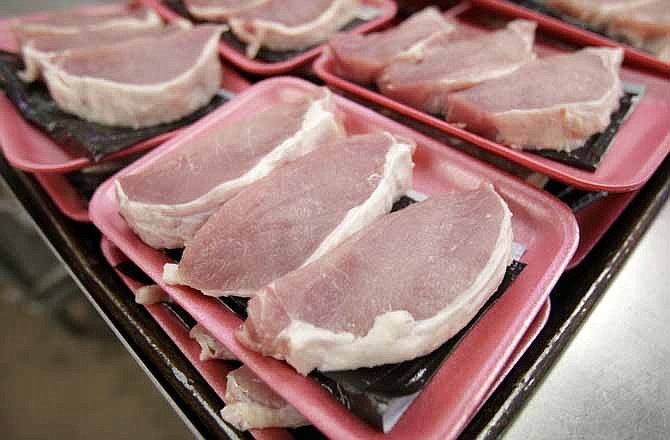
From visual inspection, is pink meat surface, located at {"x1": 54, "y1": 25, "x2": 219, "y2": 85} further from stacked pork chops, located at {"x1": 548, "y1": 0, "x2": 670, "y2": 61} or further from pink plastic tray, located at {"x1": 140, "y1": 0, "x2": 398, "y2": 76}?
stacked pork chops, located at {"x1": 548, "y1": 0, "x2": 670, "y2": 61}

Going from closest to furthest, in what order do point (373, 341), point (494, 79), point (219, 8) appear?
point (373, 341)
point (494, 79)
point (219, 8)

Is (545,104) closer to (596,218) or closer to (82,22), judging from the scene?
(596,218)

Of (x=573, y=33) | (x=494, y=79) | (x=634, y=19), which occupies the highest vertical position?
(x=634, y=19)

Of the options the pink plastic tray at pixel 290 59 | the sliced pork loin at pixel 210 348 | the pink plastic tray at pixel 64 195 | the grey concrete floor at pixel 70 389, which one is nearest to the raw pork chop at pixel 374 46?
the pink plastic tray at pixel 290 59

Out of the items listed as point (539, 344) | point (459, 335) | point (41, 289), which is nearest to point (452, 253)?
point (459, 335)

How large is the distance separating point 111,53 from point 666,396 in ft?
8.01

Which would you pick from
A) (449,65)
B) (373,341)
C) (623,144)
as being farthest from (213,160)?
(623,144)

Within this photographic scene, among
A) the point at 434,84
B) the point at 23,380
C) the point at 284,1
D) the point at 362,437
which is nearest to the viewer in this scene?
the point at 362,437

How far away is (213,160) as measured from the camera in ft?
5.95

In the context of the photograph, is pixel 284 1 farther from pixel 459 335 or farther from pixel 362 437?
pixel 362 437

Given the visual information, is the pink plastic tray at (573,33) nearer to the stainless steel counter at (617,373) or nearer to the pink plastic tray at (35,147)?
the stainless steel counter at (617,373)

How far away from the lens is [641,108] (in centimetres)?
210

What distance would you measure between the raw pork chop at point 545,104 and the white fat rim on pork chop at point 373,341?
87cm

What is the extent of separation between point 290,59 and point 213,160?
100cm
